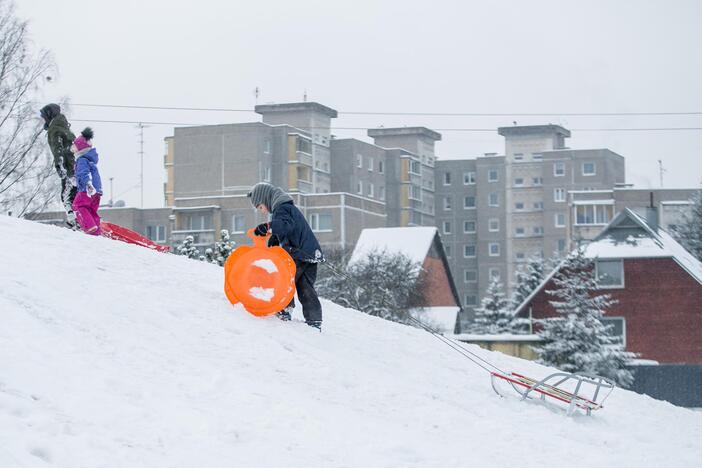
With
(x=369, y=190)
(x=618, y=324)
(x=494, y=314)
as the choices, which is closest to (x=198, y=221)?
(x=369, y=190)

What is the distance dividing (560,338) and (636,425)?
30306 mm

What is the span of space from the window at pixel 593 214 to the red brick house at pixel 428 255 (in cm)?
3540

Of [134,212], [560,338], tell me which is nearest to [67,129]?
[560,338]

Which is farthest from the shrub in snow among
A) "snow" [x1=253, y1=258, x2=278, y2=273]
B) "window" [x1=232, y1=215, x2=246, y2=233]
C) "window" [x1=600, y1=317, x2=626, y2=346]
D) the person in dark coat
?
"snow" [x1=253, y1=258, x2=278, y2=273]

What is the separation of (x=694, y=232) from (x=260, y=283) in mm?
61668

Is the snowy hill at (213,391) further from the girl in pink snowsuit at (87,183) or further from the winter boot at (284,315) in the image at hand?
the girl in pink snowsuit at (87,183)

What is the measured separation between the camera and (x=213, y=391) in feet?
36.6

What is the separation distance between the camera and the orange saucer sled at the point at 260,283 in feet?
47.5

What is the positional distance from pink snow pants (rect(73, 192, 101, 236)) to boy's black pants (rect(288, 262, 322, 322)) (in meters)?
3.23

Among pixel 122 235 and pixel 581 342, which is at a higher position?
pixel 122 235

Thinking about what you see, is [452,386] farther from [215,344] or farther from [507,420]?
[215,344]

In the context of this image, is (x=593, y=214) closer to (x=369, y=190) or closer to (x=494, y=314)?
(x=369, y=190)

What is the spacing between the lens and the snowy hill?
9609 mm

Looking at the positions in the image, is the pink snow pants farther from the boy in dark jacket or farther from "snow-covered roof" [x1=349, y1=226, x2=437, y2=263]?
"snow-covered roof" [x1=349, y1=226, x2=437, y2=263]
